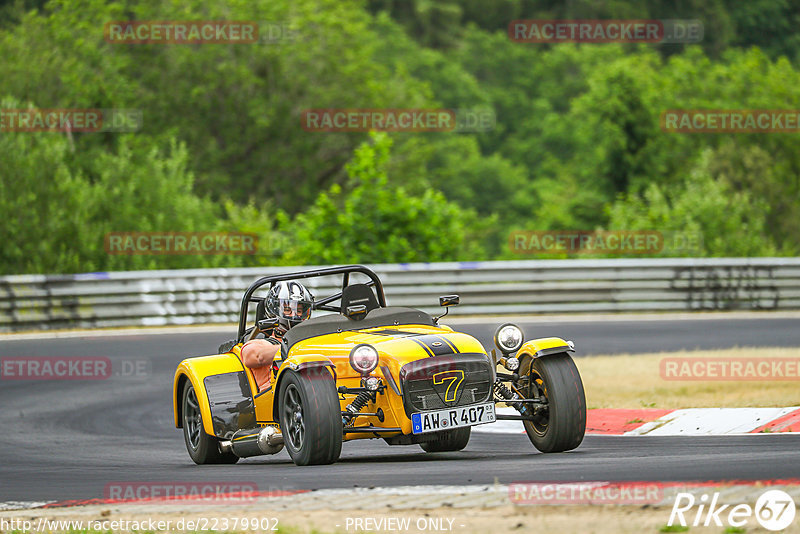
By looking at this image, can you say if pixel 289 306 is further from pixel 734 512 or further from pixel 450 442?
pixel 734 512

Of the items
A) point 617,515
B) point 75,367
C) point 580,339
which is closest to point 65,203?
point 75,367

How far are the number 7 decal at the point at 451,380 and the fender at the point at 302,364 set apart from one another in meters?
0.72

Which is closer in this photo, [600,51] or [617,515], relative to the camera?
[617,515]

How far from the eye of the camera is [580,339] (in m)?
17.6

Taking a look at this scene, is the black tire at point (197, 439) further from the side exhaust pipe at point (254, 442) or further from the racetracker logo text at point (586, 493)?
the racetracker logo text at point (586, 493)

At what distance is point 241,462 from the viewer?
10023mm

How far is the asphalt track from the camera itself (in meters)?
7.48

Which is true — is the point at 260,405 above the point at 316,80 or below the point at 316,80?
below

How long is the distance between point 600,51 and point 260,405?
64006mm

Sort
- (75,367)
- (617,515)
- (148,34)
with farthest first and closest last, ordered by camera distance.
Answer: (148,34)
(75,367)
(617,515)

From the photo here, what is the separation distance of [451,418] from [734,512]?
106 inches

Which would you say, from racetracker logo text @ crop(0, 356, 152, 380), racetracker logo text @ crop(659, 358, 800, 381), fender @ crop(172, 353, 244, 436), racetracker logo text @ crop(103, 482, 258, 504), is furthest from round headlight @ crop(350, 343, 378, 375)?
racetracker logo text @ crop(0, 356, 152, 380)

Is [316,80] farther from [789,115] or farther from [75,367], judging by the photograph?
[75,367]

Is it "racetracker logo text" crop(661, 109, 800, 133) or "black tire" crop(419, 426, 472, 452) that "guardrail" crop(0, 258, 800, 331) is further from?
"racetracker logo text" crop(661, 109, 800, 133)
